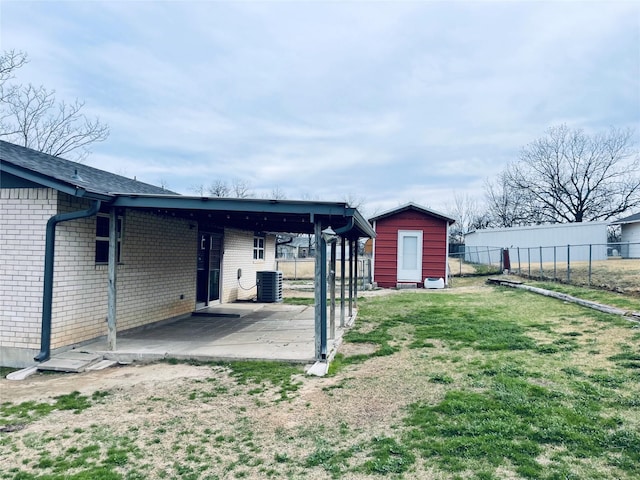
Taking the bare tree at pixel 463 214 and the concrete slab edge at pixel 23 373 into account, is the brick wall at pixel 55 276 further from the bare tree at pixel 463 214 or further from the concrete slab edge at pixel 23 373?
the bare tree at pixel 463 214

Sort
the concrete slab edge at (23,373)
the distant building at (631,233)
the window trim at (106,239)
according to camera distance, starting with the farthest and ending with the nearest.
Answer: the distant building at (631,233), the window trim at (106,239), the concrete slab edge at (23,373)

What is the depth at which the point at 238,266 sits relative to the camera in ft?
42.6

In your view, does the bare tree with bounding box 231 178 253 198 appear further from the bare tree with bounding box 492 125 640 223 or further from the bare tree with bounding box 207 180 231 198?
the bare tree with bounding box 492 125 640 223

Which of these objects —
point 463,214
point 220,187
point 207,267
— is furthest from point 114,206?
point 463,214

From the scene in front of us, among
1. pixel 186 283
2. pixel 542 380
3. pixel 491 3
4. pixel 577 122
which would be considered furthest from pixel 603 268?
pixel 577 122

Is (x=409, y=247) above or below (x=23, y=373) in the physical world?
above

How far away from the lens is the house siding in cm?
1661

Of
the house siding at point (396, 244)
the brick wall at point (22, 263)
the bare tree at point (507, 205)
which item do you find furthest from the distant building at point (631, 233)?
the brick wall at point (22, 263)

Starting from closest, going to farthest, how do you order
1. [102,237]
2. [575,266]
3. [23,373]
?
1. [23,373]
2. [102,237]
3. [575,266]

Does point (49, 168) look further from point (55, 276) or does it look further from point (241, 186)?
point (241, 186)

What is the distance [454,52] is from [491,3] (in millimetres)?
2105

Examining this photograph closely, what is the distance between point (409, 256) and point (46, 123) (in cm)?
1912

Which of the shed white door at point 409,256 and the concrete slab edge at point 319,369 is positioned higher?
the shed white door at point 409,256

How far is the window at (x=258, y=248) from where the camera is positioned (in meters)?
14.5
